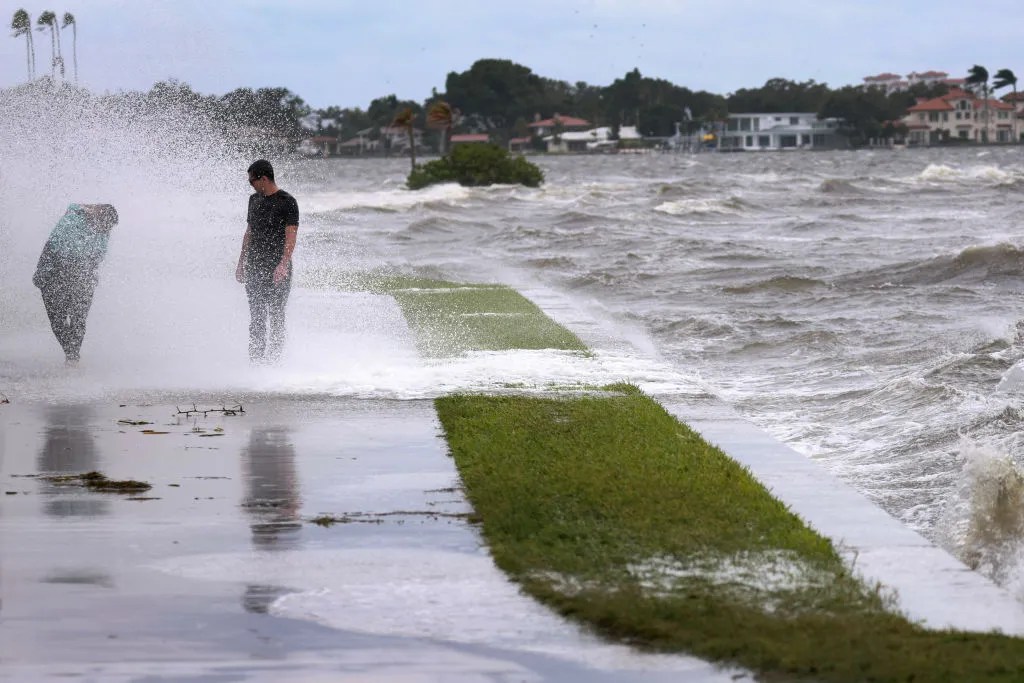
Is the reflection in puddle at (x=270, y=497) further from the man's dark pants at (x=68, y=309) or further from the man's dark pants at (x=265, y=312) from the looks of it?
the man's dark pants at (x=68, y=309)

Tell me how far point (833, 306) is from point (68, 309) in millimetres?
11518

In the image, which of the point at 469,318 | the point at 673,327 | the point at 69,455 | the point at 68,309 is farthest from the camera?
the point at 673,327

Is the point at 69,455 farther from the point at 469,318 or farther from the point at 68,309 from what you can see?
the point at 469,318

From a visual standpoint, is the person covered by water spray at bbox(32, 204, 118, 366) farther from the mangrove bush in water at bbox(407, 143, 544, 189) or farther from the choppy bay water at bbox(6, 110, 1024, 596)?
the mangrove bush in water at bbox(407, 143, 544, 189)

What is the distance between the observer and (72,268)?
40.7ft

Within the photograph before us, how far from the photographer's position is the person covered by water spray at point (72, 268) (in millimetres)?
12359

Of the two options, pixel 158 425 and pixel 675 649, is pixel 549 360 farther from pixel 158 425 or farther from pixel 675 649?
pixel 675 649

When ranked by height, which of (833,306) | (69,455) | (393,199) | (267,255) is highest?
(267,255)

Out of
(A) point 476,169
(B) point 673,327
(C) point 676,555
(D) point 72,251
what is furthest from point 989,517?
(A) point 476,169

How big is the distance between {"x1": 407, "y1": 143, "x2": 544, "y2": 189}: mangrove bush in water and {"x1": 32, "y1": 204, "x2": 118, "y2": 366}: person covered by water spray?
58.1 metres

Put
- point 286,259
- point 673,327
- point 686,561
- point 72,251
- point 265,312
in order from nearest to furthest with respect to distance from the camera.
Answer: point 686,561
point 286,259
point 265,312
point 72,251
point 673,327

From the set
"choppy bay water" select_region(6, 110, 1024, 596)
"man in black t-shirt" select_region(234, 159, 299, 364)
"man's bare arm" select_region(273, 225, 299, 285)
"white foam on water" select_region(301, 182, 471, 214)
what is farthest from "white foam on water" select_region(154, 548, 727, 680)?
"white foam on water" select_region(301, 182, 471, 214)

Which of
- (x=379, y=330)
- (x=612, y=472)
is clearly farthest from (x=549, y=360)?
(x=612, y=472)

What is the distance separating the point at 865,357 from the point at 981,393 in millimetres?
3133
